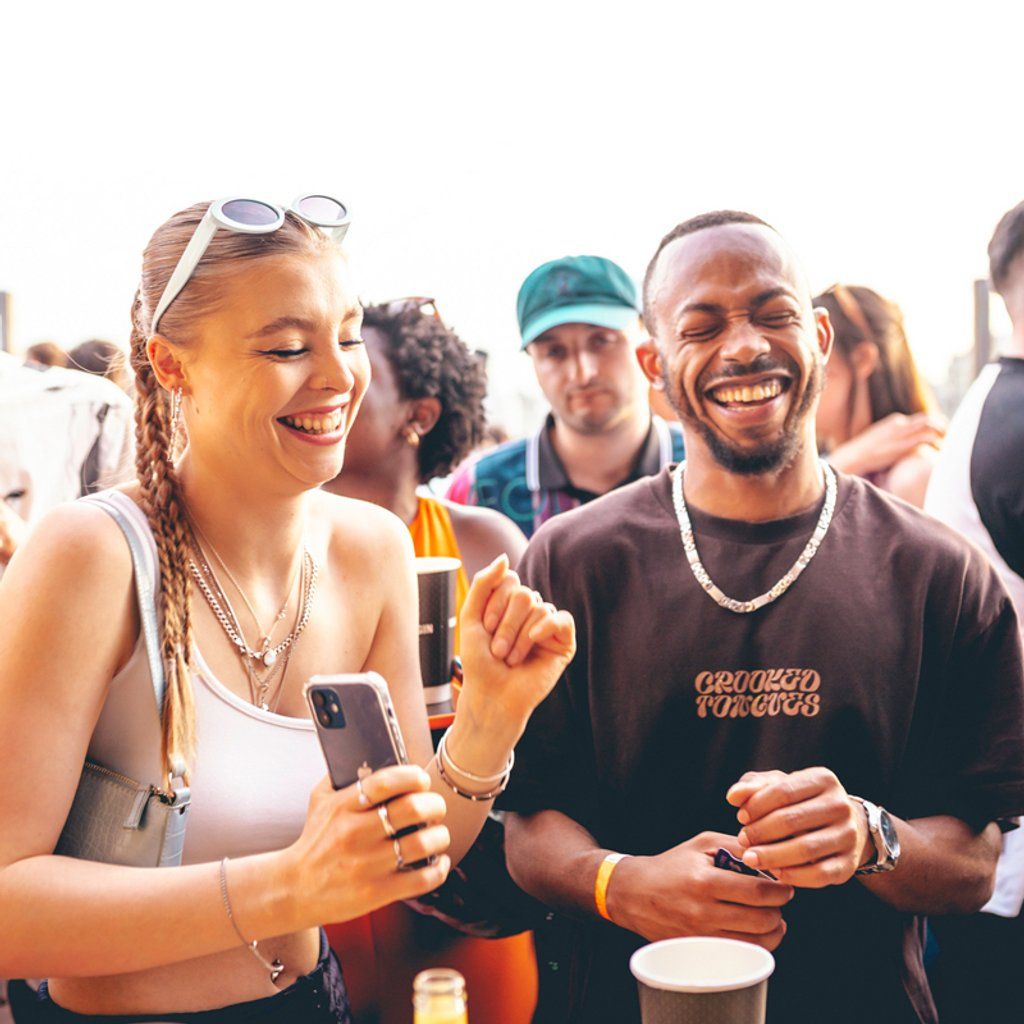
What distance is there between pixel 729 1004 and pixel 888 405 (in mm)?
3182

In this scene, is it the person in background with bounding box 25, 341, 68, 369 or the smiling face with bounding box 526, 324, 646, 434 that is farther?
the person in background with bounding box 25, 341, 68, 369

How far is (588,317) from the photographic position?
3920mm

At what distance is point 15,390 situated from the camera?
3.18m

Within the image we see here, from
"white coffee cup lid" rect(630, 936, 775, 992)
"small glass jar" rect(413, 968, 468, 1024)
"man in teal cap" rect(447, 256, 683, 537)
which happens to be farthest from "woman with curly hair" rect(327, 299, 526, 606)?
"small glass jar" rect(413, 968, 468, 1024)

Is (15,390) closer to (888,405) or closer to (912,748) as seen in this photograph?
(912,748)

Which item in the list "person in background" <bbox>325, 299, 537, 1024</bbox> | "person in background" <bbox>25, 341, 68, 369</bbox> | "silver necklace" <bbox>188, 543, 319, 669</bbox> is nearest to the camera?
"silver necklace" <bbox>188, 543, 319, 669</bbox>

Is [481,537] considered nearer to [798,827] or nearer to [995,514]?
[995,514]

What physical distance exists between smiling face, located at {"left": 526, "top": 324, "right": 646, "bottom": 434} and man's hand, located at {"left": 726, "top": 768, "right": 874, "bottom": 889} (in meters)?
2.29

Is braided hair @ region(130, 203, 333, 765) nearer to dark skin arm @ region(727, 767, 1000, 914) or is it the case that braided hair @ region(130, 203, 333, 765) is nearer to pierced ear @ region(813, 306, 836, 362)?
dark skin arm @ region(727, 767, 1000, 914)

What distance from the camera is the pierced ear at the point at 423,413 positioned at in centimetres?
338

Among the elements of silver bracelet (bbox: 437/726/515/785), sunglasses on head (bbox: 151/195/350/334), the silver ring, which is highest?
sunglasses on head (bbox: 151/195/350/334)

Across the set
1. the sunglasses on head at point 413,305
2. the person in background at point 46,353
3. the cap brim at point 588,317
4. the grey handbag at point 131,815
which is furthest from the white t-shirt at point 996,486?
the person in background at point 46,353

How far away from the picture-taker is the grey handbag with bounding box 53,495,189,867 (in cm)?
161

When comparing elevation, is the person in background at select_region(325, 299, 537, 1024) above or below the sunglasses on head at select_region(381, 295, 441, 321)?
below
